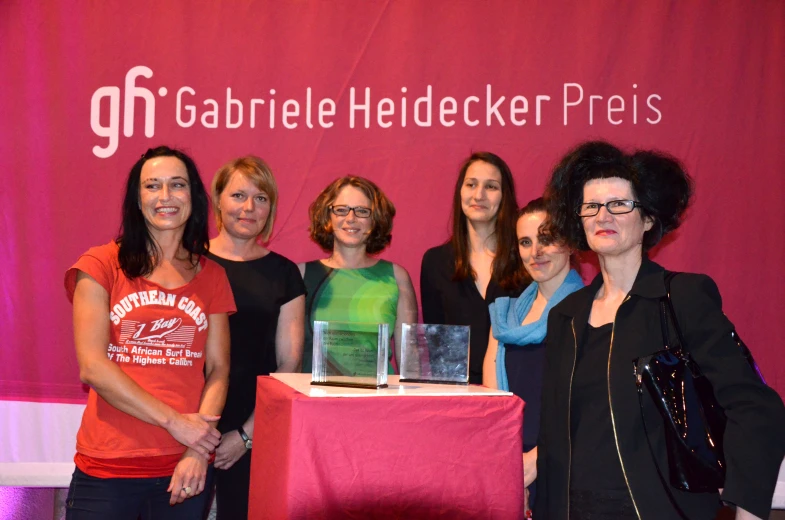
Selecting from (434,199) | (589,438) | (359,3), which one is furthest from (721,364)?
(359,3)

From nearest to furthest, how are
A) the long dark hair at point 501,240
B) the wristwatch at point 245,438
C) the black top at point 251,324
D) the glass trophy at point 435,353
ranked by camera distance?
the glass trophy at point 435,353 → the wristwatch at point 245,438 → the black top at point 251,324 → the long dark hair at point 501,240

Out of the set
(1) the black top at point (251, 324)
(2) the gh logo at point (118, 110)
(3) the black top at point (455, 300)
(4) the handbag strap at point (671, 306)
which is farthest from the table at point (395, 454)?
(2) the gh logo at point (118, 110)

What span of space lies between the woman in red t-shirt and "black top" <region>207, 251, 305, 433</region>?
0.35 metres

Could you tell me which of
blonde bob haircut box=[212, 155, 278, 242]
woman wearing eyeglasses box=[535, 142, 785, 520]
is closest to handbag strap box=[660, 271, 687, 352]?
woman wearing eyeglasses box=[535, 142, 785, 520]

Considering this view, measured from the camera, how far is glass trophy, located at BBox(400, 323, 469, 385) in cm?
179

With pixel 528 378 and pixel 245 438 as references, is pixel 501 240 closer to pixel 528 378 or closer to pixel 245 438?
pixel 528 378

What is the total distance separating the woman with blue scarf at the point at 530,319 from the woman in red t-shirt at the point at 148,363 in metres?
0.95

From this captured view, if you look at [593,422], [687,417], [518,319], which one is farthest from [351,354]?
[518,319]

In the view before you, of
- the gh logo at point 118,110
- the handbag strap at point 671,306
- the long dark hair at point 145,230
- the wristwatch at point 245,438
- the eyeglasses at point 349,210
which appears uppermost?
the gh logo at point 118,110

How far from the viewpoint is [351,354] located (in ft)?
5.53

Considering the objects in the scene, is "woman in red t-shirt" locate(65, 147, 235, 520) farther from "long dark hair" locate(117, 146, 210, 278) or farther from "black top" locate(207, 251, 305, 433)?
"black top" locate(207, 251, 305, 433)

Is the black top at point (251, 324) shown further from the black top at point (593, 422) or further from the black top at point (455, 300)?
the black top at point (593, 422)

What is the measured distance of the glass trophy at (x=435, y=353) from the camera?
1787 mm

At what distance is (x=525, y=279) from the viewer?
2988mm
